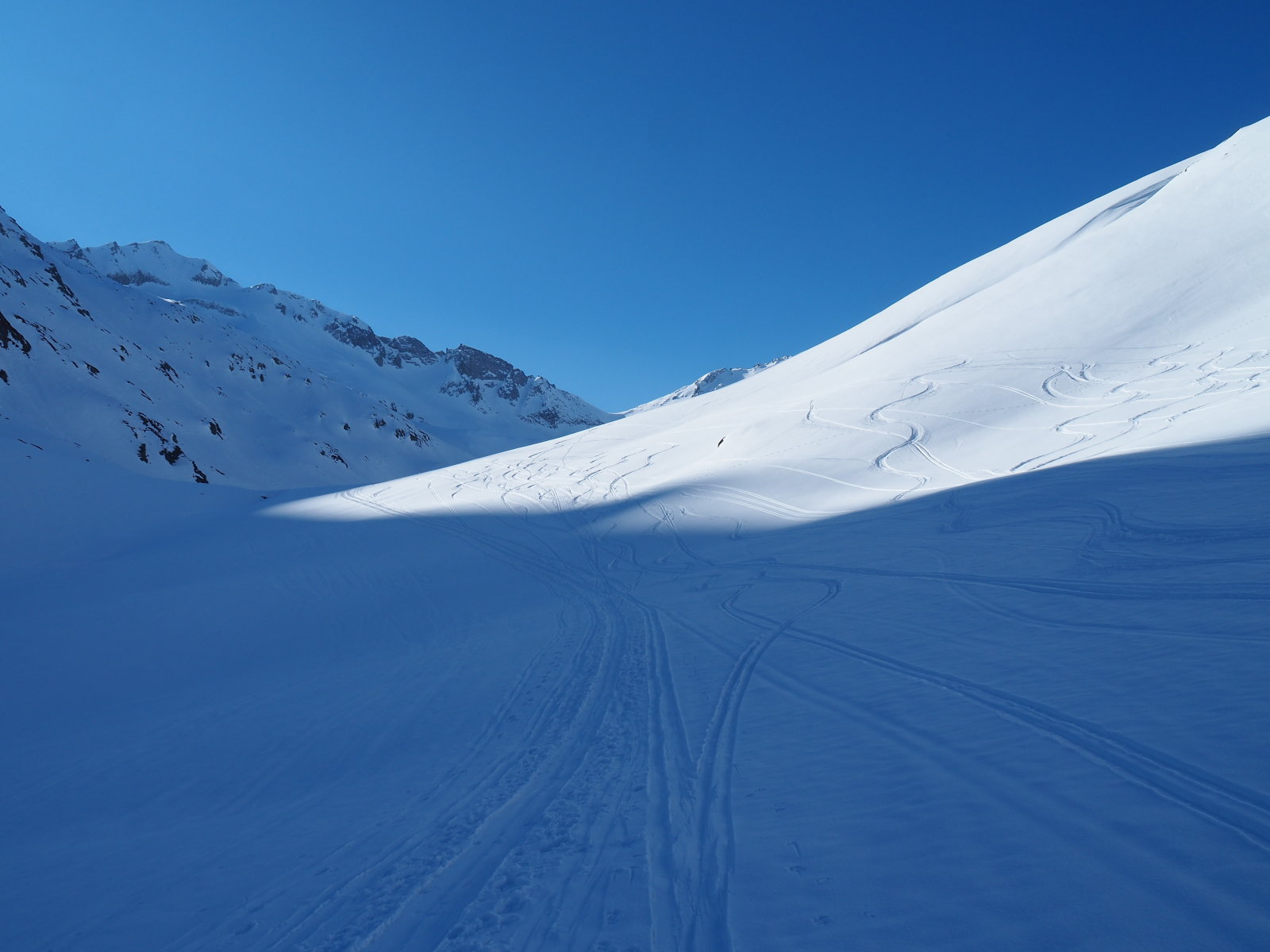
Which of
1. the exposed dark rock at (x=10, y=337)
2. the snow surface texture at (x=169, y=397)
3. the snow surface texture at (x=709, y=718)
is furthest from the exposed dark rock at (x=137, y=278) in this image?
the snow surface texture at (x=709, y=718)

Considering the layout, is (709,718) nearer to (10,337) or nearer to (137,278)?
(10,337)

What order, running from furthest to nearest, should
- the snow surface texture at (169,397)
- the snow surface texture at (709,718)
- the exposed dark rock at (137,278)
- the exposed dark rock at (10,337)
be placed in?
the exposed dark rock at (137,278)
the snow surface texture at (169,397)
the exposed dark rock at (10,337)
the snow surface texture at (709,718)

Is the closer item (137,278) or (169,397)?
(169,397)

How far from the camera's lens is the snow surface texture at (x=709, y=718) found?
2.96 m

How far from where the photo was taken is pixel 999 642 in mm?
6066

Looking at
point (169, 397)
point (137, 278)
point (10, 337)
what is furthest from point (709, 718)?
point (137, 278)

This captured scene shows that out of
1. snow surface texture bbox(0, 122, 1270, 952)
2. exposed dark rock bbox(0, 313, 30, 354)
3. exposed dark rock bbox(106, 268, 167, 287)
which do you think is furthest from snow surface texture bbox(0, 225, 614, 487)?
exposed dark rock bbox(106, 268, 167, 287)

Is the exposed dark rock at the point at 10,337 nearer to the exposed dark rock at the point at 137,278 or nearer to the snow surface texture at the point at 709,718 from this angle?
the snow surface texture at the point at 709,718

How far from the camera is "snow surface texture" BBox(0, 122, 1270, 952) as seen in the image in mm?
2961

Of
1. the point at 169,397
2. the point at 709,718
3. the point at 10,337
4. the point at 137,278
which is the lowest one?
the point at 709,718

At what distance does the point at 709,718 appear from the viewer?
212 inches

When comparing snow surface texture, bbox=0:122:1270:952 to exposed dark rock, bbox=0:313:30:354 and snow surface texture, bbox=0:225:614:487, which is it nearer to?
snow surface texture, bbox=0:225:614:487

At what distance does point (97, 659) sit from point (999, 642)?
511 inches

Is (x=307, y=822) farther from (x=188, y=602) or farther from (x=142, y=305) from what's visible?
(x=142, y=305)
